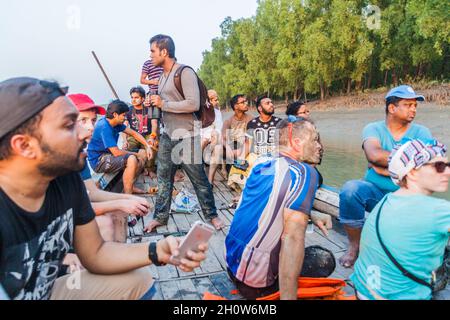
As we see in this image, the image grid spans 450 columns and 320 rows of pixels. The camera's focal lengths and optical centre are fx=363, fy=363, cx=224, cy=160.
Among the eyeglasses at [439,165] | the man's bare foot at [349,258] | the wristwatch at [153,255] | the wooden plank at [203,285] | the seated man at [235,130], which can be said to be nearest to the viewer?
the wristwatch at [153,255]

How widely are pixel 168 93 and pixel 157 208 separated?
1317 mm

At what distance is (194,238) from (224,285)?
1330 mm

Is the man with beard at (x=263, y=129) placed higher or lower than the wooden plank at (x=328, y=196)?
higher

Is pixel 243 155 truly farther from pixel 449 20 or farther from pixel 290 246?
pixel 449 20

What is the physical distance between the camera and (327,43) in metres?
25.5

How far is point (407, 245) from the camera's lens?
1.94m

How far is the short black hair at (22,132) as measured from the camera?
145 centimetres

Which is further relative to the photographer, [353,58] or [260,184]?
[353,58]

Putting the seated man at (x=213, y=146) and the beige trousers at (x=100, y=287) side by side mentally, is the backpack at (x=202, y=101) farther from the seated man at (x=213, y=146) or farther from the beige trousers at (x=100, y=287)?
the beige trousers at (x=100, y=287)

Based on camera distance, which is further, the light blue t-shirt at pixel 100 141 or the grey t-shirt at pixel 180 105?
the light blue t-shirt at pixel 100 141

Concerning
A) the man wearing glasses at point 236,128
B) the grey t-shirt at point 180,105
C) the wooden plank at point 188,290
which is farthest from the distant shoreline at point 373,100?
the wooden plank at point 188,290

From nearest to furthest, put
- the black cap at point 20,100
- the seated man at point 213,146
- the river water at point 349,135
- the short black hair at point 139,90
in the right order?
the black cap at point 20,100 < the seated man at point 213,146 < the short black hair at point 139,90 < the river water at point 349,135

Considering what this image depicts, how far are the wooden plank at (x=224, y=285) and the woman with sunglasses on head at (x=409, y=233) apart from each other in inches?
36.6
